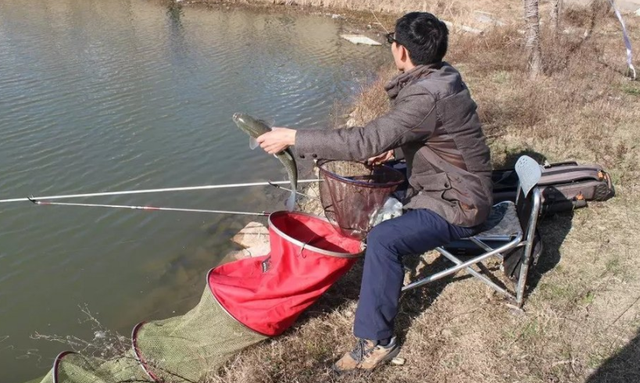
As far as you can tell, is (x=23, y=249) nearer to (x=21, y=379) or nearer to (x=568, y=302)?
(x=21, y=379)

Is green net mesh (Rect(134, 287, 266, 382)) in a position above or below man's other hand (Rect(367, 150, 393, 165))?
below

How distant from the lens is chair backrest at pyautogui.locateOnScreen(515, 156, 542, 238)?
339 cm

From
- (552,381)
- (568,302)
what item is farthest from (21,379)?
(568,302)

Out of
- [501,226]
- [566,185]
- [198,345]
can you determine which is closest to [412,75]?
[501,226]

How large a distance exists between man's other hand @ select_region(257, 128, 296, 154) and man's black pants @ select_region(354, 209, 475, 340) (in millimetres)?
760

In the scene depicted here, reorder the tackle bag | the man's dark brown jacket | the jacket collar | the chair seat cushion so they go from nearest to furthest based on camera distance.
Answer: the man's dark brown jacket < the jacket collar < the chair seat cushion < the tackle bag

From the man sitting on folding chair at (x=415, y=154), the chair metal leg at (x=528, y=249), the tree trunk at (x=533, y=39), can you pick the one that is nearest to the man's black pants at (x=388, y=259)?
the man sitting on folding chair at (x=415, y=154)

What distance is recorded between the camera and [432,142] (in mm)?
3156

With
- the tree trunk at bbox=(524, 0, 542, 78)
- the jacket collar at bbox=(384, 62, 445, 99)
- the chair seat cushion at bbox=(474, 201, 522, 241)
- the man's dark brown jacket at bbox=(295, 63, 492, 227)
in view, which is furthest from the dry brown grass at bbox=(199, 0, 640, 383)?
the tree trunk at bbox=(524, 0, 542, 78)

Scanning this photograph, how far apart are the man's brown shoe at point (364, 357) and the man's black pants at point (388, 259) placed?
125mm

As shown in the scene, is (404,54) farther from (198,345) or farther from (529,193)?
(198,345)

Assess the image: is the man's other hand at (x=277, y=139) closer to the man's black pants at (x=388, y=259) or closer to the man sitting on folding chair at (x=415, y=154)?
Answer: the man sitting on folding chair at (x=415, y=154)

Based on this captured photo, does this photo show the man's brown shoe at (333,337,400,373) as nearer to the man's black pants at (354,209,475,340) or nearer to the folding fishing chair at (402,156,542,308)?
the man's black pants at (354,209,475,340)

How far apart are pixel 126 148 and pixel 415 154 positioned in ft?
20.8
